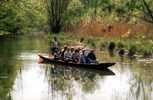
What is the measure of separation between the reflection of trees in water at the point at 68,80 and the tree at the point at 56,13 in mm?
38167

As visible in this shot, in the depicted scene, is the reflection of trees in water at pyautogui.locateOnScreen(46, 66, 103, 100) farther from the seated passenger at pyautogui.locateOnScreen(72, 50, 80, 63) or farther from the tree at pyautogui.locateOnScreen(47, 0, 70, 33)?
the tree at pyautogui.locateOnScreen(47, 0, 70, 33)

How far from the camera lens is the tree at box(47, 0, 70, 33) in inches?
2923

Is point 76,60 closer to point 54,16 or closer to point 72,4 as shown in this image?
point 54,16

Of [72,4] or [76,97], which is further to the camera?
[72,4]

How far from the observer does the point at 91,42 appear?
51.9 metres

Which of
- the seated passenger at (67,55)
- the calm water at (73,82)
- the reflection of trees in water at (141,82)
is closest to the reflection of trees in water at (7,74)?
the calm water at (73,82)

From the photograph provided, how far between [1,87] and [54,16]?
50.1 m

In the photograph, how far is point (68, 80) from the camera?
A: 30.0 meters

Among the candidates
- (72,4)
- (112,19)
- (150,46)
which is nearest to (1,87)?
(150,46)

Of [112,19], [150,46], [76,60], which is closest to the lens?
[76,60]

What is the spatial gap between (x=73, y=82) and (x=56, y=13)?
4588cm

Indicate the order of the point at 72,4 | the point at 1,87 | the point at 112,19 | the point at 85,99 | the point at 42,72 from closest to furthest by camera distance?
1. the point at 85,99
2. the point at 1,87
3. the point at 42,72
4. the point at 112,19
5. the point at 72,4

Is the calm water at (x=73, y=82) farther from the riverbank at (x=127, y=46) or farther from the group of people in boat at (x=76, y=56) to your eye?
the riverbank at (x=127, y=46)

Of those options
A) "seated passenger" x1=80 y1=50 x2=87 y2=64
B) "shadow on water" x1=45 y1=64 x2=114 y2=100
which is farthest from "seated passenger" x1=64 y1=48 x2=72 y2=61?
"seated passenger" x1=80 y1=50 x2=87 y2=64
